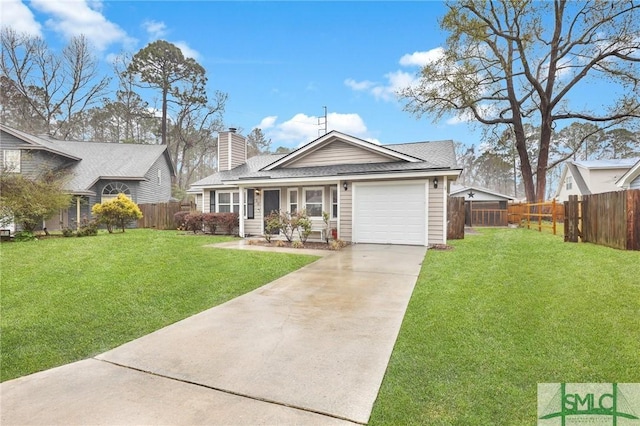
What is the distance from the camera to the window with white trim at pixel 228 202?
15.2m

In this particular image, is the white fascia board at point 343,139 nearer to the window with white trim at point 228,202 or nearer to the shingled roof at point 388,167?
the shingled roof at point 388,167

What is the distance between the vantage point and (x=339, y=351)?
137 inches

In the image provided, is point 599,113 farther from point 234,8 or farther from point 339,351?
point 339,351

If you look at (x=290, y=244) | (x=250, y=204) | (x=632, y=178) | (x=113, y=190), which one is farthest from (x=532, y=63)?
(x=113, y=190)

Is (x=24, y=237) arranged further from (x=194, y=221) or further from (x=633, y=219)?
(x=633, y=219)

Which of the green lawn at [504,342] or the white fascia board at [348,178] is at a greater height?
the white fascia board at [348,178]

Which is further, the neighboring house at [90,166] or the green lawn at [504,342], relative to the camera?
the neighboring house at [90,166]

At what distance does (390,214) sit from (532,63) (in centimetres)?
1805

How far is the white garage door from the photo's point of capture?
11016 millimetres

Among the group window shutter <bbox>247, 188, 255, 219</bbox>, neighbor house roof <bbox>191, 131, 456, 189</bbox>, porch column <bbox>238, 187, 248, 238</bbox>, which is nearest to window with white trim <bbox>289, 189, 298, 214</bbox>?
neighbor house roof <bbox>191, 131, 456, 189</bbox>

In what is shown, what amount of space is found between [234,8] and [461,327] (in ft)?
37.9

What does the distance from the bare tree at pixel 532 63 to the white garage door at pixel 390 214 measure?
13.4 metres

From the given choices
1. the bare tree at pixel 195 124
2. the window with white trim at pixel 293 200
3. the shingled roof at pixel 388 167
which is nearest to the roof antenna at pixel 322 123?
the shingled roof at pixel 388 167

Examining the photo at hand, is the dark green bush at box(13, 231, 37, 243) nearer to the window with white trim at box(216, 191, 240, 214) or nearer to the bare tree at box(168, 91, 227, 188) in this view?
the window with white trim at box(216, 191, 240, 214)
